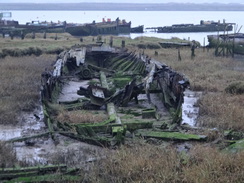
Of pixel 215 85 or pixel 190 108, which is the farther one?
pixel 215 85

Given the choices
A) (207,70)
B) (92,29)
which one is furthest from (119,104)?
(92,29)

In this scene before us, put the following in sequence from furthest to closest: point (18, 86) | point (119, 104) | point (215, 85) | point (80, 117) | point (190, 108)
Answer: point (215, 85)
point (18, 86)
point (190, 108)
point (119, 104)
point (80, 117)

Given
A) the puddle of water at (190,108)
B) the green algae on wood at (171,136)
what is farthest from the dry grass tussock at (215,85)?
the green algae on wood at (171,136)

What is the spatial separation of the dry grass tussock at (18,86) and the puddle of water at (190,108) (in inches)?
176

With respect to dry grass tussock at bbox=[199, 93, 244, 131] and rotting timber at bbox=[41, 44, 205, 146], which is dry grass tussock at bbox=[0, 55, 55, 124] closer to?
rotting timber at bbox=[41, 44, 205, 146]

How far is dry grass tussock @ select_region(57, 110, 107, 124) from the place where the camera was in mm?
9672

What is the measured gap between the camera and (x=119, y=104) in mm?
10773

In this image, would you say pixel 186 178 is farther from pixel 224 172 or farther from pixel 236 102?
pixel 236 102

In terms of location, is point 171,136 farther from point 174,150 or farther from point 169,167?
point 169,167

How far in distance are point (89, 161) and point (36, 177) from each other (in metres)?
1.02

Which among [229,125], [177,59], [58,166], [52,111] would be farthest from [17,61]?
[58,166]

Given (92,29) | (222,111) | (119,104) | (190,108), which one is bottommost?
(190,108)

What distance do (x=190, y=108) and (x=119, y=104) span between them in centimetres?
300

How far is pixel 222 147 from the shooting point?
7535mm
